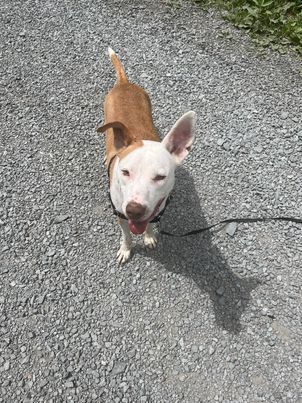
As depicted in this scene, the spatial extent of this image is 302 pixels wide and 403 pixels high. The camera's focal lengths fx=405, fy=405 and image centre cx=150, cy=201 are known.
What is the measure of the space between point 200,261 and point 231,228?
1.78ft

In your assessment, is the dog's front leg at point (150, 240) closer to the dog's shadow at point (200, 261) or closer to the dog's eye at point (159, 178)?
the dog's shadow at point (200, 261)

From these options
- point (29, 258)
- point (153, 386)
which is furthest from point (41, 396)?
point (29, 258)

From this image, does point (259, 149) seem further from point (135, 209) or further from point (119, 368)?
point (119, 368)

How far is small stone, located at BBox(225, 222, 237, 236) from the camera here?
176 inches

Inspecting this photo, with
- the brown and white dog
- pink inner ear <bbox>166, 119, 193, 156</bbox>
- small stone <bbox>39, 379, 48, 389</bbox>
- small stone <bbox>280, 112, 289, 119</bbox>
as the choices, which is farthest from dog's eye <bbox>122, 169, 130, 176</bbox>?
small stone <bbox>280, 112, 289, 119</bbox>

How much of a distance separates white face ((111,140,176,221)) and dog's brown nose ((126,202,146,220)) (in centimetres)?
2

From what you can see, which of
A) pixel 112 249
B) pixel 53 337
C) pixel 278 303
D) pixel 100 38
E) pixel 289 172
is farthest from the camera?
pixel 100 38

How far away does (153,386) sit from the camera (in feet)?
11.7

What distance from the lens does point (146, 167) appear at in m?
2.97

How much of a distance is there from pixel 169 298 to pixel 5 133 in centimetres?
301

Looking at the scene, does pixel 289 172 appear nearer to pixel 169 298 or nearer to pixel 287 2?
pixel 169 298

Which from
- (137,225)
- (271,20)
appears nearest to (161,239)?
(137,225)

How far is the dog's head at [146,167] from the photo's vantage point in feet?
9.60

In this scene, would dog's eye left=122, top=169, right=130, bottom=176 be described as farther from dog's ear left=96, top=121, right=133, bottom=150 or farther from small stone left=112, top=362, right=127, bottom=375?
small stone left=112, top=362, right=127, bottom=375
